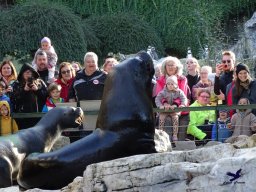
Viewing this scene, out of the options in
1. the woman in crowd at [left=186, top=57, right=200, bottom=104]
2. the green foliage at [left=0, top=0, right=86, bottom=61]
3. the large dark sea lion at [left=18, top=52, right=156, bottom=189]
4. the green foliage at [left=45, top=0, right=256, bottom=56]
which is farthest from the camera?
the green foliage at [left=45, top=0, right=256, bottom=56]

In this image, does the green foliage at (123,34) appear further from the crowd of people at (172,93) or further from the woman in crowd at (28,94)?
the woman in crowd at (28,94)

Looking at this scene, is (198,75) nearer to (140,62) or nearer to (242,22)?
(140,62)

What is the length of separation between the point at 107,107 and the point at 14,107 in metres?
4.21

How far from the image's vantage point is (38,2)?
2658 cm

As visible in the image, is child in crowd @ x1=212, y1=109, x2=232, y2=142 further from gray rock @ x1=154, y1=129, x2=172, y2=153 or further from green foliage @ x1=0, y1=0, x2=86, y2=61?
green foliage @ x1=0, y1=0, x2=86, y2=61

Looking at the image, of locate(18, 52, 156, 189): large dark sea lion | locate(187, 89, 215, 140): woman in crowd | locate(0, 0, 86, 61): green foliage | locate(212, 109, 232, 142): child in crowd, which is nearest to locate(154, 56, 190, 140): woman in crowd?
locate(187, 89, 215, 140): woman in crowd

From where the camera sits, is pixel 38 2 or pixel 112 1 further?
pixel 112 1

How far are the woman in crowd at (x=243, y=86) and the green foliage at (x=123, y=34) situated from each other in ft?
43.7

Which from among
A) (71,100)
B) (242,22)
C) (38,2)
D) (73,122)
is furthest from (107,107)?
(242,22)

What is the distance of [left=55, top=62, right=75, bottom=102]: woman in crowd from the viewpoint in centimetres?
1434

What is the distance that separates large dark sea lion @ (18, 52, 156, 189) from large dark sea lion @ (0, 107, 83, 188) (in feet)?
4.15

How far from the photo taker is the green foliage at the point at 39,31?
25281 millimetres

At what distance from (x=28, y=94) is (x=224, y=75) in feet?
8.73

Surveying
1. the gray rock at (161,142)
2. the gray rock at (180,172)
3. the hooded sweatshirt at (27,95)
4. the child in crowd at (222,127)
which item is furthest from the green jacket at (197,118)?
→ the gray rock at (180,172)
